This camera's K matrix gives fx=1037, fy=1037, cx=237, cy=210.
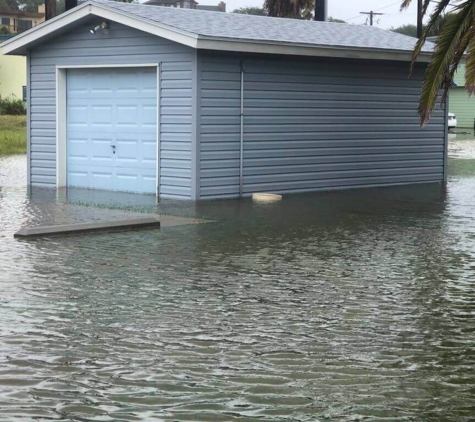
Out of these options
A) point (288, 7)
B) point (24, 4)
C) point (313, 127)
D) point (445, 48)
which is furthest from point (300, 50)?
point (24, 4)

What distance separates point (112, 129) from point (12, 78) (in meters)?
42.5

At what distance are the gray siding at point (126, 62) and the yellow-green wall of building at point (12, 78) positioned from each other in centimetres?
4011

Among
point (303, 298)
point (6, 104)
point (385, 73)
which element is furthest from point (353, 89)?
point (6, 104)

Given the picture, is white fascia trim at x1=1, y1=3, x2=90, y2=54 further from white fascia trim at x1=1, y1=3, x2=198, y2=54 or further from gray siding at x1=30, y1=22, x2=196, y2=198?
gray siding at x1=30, y1=22, x2=196, y2=198

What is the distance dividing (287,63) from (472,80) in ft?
26.7

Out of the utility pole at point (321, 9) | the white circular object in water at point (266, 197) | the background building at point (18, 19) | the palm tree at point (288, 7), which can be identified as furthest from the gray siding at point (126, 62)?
the background building at point (18, 19)

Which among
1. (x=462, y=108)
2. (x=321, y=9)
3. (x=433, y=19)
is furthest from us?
(x=462, y=108)

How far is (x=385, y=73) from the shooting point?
2252 centimetres

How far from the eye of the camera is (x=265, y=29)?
20.7 metres

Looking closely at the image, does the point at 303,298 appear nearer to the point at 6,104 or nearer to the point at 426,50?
the point at 426,50

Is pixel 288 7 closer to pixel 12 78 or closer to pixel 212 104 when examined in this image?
pixel 12 78

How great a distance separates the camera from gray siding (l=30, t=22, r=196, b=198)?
738 inches

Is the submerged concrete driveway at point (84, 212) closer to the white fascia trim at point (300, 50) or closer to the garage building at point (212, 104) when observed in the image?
the garage building at point (212, 104)

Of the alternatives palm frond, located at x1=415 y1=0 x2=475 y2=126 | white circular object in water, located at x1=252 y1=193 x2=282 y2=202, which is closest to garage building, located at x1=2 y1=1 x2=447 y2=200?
white circular object in water, located at x1=252 y1=193 x2=282 y2=202
